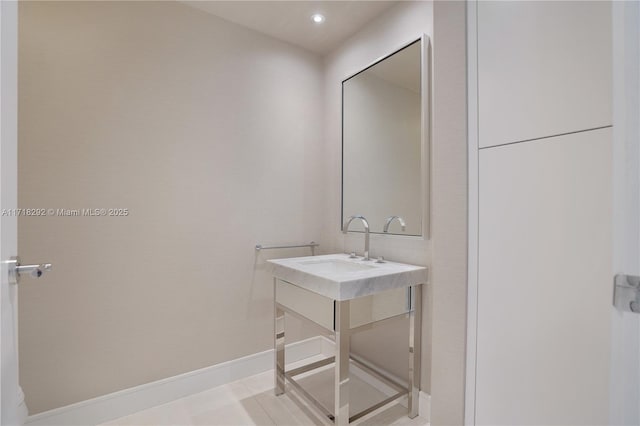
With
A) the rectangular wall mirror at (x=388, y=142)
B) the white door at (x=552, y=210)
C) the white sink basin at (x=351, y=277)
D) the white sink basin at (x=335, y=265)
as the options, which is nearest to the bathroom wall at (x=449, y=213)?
the white door at (x=552, y=210)

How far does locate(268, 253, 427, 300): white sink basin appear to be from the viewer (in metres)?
1.42

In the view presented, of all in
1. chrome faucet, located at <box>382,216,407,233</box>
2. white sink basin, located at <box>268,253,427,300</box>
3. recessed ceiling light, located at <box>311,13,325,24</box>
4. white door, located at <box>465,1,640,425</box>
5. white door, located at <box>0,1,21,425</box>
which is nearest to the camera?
white door, located at <box>0,1,21,425</box>

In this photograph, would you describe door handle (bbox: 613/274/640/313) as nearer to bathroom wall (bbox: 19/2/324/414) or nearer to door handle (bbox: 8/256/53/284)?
door handle (bbox: 8/256/53/284)

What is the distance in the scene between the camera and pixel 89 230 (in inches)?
64.8

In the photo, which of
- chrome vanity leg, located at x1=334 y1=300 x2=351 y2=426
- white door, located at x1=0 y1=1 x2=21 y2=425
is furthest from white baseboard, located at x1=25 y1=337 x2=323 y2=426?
white door, located at x1=0 y1=1 x2=21 y2=425

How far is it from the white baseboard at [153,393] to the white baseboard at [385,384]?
285 millimetres

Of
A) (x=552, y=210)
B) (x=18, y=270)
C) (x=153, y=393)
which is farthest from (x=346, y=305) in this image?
(x=153, y=393)

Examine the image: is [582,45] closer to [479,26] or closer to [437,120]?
[479,26]

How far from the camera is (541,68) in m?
0.98

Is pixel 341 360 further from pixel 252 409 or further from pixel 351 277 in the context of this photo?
pixel 252 409

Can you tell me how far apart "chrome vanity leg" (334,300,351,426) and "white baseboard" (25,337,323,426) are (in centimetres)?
90

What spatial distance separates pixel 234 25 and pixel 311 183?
50.6 inches

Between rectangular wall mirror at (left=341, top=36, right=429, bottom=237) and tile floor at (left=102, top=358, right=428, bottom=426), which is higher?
rectangular wall mirror at (left=341, top=36, right=429, bottom=237)

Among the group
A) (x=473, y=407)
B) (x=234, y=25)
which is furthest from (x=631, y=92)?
(x=234, y=25)
